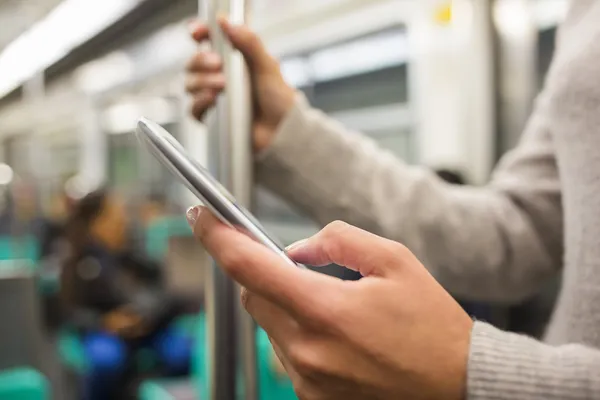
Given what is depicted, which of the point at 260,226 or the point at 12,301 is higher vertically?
the point at 260,226

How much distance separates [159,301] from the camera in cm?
285

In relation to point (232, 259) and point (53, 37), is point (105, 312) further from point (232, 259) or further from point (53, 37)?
point (232, 259)

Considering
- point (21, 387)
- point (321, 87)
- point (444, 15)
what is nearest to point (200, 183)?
point (21, 387)

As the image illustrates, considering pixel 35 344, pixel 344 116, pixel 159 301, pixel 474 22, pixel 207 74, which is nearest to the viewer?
pixel 207 74

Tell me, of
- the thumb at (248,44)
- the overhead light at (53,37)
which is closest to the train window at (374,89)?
the overhead light at (53,37)

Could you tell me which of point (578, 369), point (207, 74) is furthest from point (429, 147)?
point (578, 369)

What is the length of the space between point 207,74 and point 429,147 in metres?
1.86

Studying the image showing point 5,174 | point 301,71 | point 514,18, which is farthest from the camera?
point 5,174

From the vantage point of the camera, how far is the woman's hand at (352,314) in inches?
11.1

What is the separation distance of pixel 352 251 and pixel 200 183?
3.3 inches

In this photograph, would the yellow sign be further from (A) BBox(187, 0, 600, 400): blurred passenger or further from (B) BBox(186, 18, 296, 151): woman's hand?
(B) BBox(186, 18, 296, 151): woman's hand

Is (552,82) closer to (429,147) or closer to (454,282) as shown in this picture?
(454,282)

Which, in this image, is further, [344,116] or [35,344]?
[344,116]

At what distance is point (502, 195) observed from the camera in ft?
2.40
